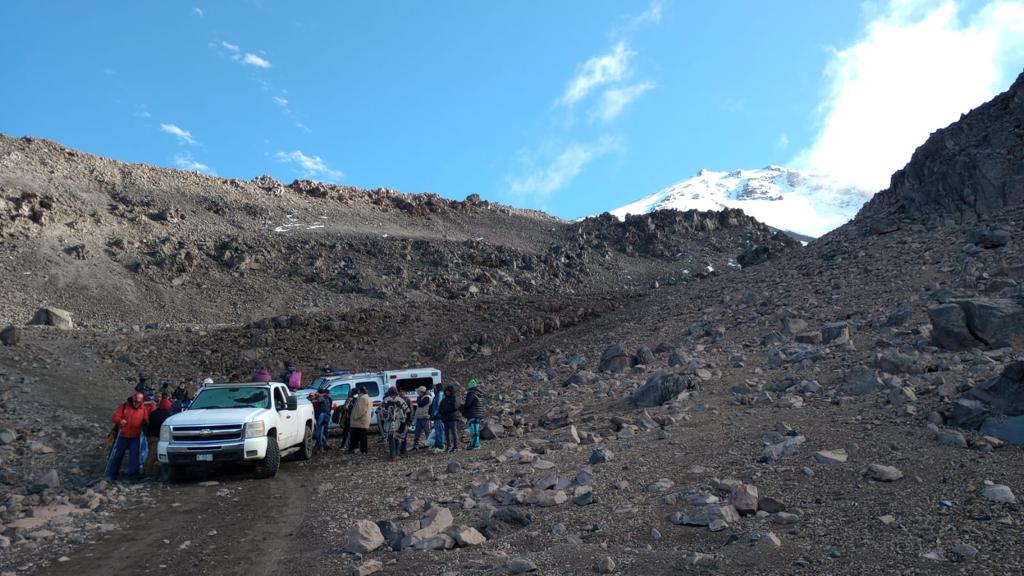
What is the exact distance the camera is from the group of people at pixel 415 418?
1375 centimetres

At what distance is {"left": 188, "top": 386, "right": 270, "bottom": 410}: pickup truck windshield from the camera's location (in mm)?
12648

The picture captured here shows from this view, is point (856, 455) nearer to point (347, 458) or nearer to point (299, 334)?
point (347, 458)

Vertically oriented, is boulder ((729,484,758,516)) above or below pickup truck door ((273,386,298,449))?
below

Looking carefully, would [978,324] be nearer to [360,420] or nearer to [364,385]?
[360,420]

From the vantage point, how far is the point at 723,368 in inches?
643

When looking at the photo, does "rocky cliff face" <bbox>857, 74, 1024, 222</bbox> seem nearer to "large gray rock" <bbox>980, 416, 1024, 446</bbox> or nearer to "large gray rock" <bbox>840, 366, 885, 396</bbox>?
"large gray rock" <bbox>840, 366, 885, 396</bbox>

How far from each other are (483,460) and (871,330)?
1024 cm

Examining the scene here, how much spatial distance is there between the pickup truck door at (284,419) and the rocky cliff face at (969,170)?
24.7 metres

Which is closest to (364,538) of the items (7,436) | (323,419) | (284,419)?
(284,419)

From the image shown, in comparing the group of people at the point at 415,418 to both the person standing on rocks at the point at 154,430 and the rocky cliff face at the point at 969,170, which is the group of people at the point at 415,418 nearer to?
the person standing on rocks at the point at 154,430

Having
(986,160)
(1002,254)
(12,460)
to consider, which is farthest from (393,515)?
(986,160)

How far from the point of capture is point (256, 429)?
38.5ft

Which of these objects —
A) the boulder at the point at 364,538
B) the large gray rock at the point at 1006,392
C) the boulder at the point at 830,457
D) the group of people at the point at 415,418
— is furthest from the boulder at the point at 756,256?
the boulder at the point at 364,538

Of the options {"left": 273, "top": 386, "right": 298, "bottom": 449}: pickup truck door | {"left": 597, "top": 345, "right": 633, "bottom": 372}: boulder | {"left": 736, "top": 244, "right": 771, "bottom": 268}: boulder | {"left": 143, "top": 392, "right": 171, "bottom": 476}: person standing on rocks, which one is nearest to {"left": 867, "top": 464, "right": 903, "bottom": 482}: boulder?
{"left": 273, "top": 386, "right": 298, "bottom": 449}: pickup truck door
